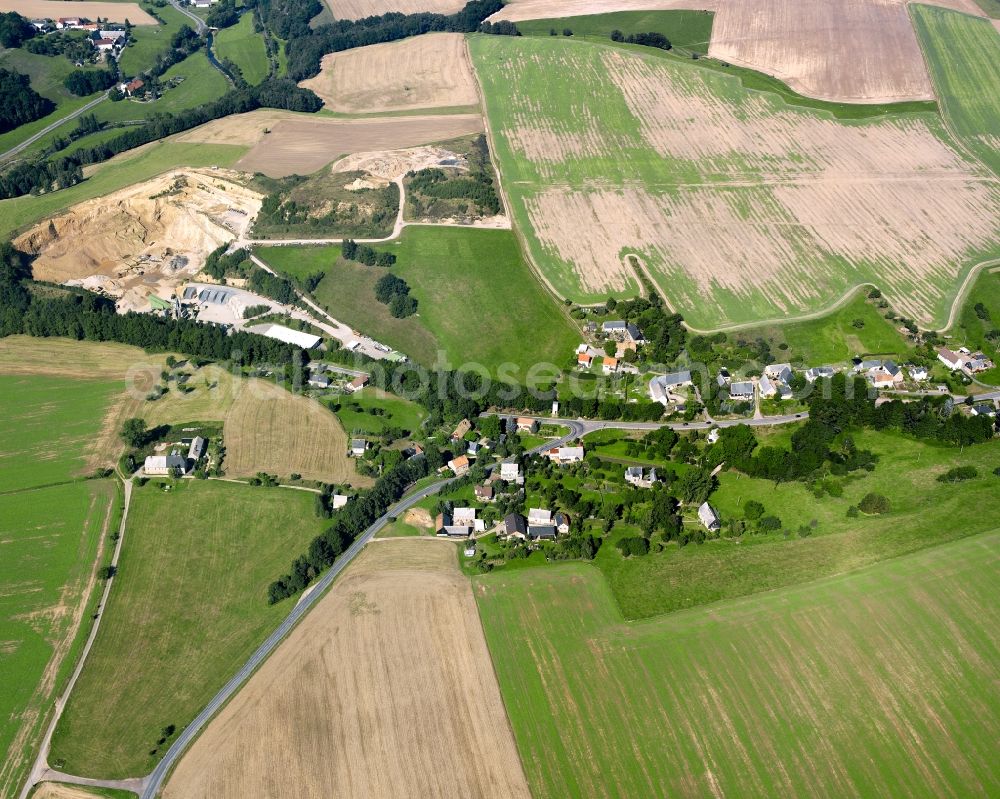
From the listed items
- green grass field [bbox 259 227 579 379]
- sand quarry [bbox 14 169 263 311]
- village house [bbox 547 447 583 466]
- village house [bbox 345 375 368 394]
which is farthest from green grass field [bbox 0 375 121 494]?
village house [bbox 547 447 583 466]

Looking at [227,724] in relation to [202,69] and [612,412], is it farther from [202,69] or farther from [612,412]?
[202,69]

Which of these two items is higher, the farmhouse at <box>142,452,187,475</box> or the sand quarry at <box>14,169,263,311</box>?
the sand quarry at <box>14,169,263,311</box>

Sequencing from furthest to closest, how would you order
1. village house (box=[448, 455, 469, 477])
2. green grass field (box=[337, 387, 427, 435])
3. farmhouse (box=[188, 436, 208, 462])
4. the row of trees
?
green grass field (box=[337, 387, 427, 435])
farmhouse (box=[188, 436, 208, 462])
village house (box=[448, 455, 469, 477])
the row of trees

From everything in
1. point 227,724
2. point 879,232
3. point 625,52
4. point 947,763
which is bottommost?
point 227,724

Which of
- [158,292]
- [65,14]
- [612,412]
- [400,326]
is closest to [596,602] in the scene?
[612,412]

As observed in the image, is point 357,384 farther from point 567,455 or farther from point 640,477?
point 640,477

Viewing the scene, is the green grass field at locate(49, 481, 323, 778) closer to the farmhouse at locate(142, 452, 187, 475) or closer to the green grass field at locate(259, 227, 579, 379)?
the farmhouse at locate(142, 452, 187, 475)
